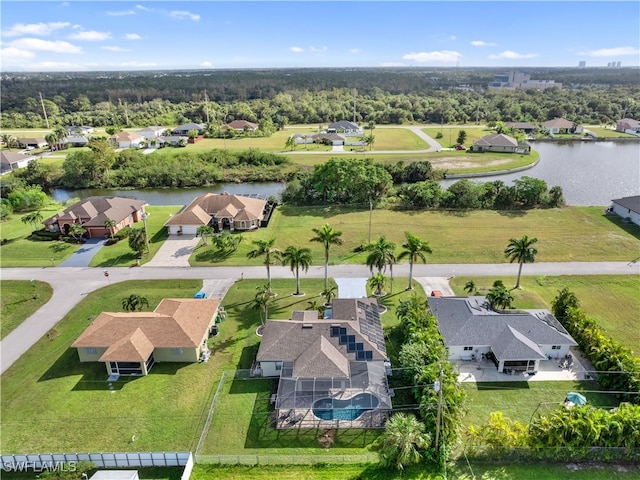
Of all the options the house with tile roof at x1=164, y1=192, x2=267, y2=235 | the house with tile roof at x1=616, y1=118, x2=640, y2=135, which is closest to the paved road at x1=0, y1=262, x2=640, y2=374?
the house with tile roof at x1=164, y1=192, x2=267, y2=235

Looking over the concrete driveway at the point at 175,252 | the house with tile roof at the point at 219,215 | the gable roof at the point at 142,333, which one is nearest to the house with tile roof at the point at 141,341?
the gable roof at the point at 142,333

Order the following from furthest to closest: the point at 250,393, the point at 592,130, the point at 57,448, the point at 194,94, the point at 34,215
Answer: the point at 194,94
the point at 592,130
the point at 34,215
the point at 250,393
the point at 57,448

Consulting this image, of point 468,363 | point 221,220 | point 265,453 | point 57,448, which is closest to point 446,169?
point 221,220

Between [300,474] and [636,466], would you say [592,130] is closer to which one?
[636,466]

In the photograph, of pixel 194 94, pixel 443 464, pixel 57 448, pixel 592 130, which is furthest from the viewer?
pixel 194 94

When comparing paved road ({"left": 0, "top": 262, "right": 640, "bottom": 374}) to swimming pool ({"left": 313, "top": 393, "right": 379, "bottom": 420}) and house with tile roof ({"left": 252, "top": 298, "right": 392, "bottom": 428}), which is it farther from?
swimming pool ({"left": 313, "top": 393, "right": 379, "bottom": 420})

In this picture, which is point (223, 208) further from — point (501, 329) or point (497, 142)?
point (497, 142)

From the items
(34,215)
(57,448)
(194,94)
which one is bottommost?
(57,448)
